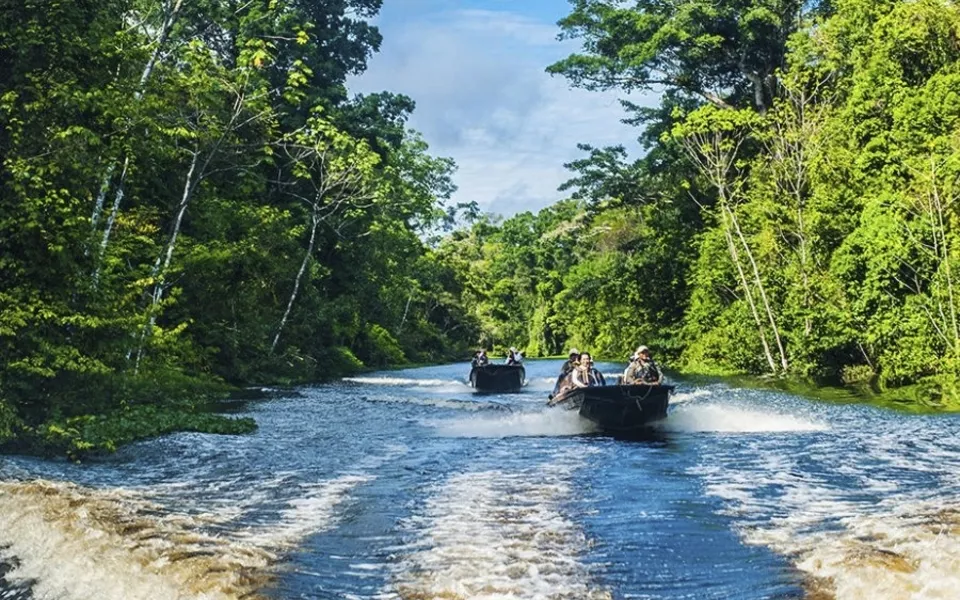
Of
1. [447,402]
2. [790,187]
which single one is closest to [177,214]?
[447,402]

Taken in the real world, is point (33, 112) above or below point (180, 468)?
above

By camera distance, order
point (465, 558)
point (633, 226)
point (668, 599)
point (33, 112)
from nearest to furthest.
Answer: point (668, 599)
point (465, 558)
point (33, 112)
point (633, 226)

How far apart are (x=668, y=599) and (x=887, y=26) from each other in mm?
25254

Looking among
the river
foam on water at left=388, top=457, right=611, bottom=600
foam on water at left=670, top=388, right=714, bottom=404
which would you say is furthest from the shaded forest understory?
foam on water at left=388, top=457, right=611, bottom=600

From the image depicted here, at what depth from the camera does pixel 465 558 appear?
7.32m

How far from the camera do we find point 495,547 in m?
7.66

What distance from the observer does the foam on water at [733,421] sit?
16406mm

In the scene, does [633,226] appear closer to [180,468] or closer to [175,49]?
[175,49]

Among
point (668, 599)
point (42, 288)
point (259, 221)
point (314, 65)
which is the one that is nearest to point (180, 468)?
point (42, 288)

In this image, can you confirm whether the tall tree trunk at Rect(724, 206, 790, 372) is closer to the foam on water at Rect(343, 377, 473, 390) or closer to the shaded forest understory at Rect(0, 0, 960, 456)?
the shaded forest understory at Rect(0, 0, 960, 456)

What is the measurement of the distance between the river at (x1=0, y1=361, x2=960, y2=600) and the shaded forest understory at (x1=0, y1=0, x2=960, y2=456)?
253 cm

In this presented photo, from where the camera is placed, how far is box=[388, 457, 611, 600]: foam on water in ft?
21.4

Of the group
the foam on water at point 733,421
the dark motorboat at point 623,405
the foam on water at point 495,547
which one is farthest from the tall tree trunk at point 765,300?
the foam on water at point 495,547

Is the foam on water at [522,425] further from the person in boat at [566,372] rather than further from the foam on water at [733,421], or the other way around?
the foam on water at [733,421]
